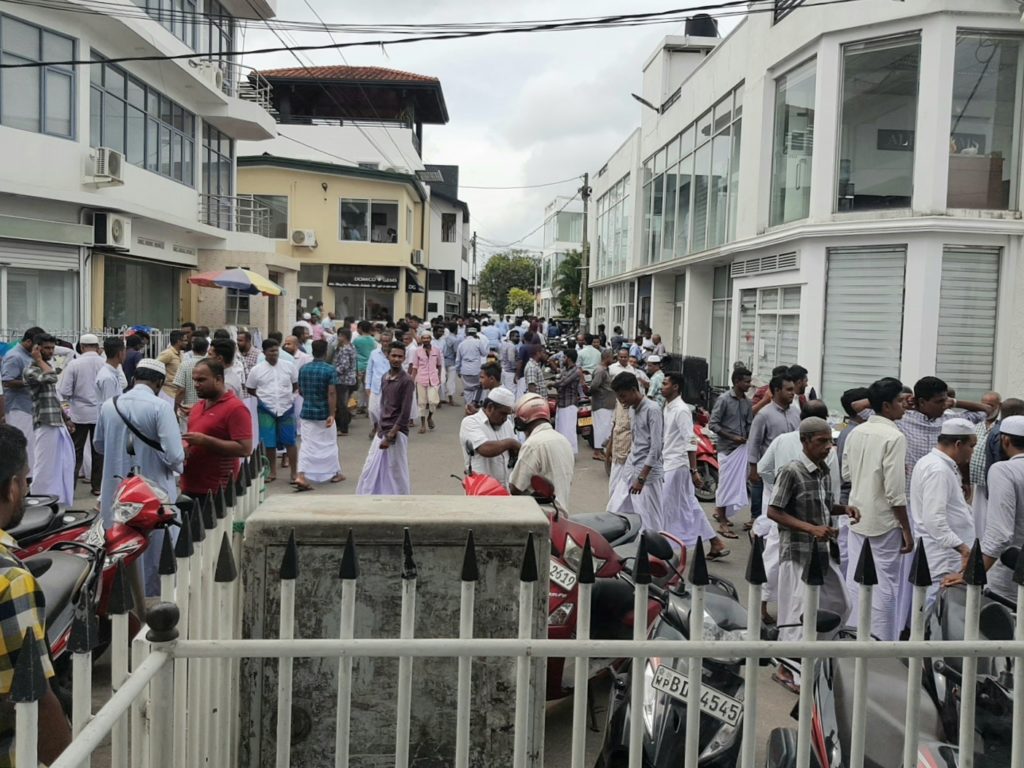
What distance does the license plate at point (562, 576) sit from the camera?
14.9ft

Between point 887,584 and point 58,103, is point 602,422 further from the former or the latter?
point 58,103

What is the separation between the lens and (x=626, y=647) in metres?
2.47

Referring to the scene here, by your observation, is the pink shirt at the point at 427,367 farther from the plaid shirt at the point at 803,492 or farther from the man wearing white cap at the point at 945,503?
the man wearing white cap at the point at 945,503

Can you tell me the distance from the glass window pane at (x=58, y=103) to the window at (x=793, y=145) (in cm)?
1336

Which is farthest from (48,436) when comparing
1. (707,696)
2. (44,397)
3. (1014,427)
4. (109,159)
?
(109,159)

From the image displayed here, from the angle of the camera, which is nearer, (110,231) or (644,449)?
(644,449)

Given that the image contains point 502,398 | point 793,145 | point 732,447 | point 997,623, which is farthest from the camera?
point 793,145

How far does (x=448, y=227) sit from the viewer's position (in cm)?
5300

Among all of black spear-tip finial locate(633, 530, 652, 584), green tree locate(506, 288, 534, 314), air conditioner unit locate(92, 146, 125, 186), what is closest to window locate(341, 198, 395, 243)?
air conditioner unit locate(92, 146, 125, 186)

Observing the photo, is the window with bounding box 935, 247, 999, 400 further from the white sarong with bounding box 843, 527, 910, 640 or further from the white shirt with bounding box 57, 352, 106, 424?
the white shirt with bounding box 57, 352, 106, 424

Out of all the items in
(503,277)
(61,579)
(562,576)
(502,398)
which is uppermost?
(503,277)

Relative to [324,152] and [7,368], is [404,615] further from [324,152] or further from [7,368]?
[324,152]

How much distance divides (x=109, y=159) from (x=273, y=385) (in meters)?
8.86

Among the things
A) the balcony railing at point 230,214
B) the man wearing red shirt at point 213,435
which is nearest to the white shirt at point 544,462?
the man wearing red shirt at point 213,435
